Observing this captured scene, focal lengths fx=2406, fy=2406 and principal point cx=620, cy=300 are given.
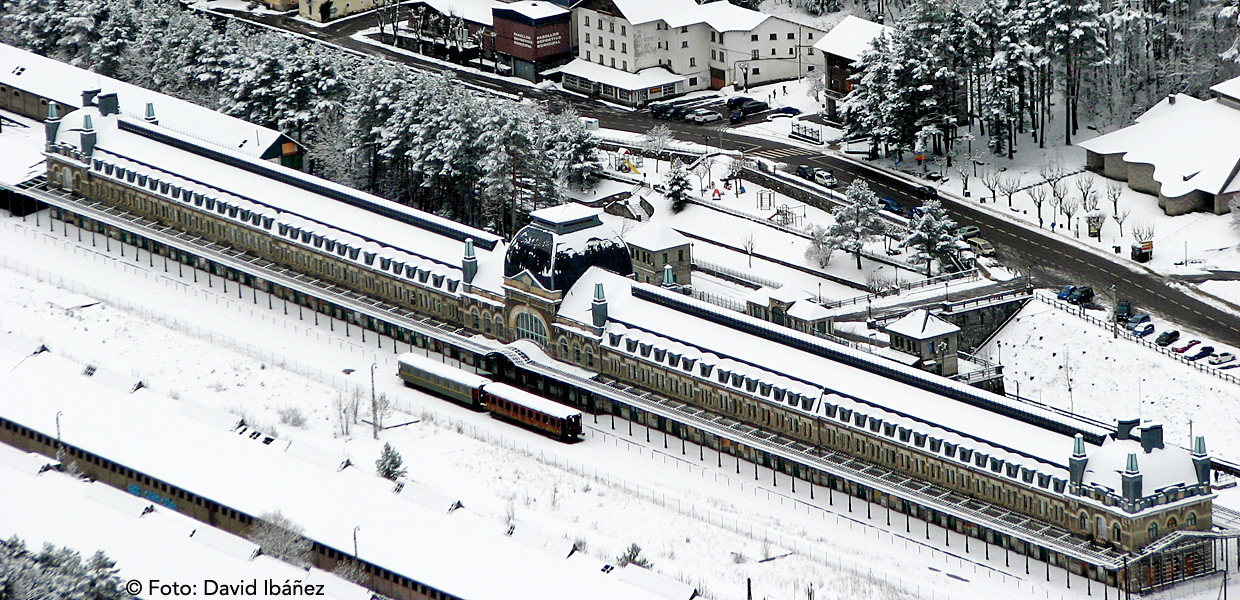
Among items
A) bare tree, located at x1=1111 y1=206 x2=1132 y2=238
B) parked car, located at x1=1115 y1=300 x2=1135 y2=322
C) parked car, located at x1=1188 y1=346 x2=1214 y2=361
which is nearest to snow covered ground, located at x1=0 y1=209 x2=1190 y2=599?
parked car, located at x1=1188 y1=346 x2=1214 y2=361

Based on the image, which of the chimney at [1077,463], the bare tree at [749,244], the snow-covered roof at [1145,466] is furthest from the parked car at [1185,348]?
the bare tree at [749,244]

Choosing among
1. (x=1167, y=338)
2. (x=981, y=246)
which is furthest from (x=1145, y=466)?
(x=981, y=246)

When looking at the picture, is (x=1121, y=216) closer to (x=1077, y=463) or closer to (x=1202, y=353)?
(x=1202, y=353)

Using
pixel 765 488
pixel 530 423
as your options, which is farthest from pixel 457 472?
pixel 765 488

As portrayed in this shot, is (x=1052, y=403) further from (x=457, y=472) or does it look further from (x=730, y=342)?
(x=457, y=472)

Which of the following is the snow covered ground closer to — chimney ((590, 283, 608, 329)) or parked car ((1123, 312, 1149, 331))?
chimney ((590, 283, 608, 329))

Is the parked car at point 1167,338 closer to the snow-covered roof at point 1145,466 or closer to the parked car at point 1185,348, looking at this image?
the parked car at point 1185,348
